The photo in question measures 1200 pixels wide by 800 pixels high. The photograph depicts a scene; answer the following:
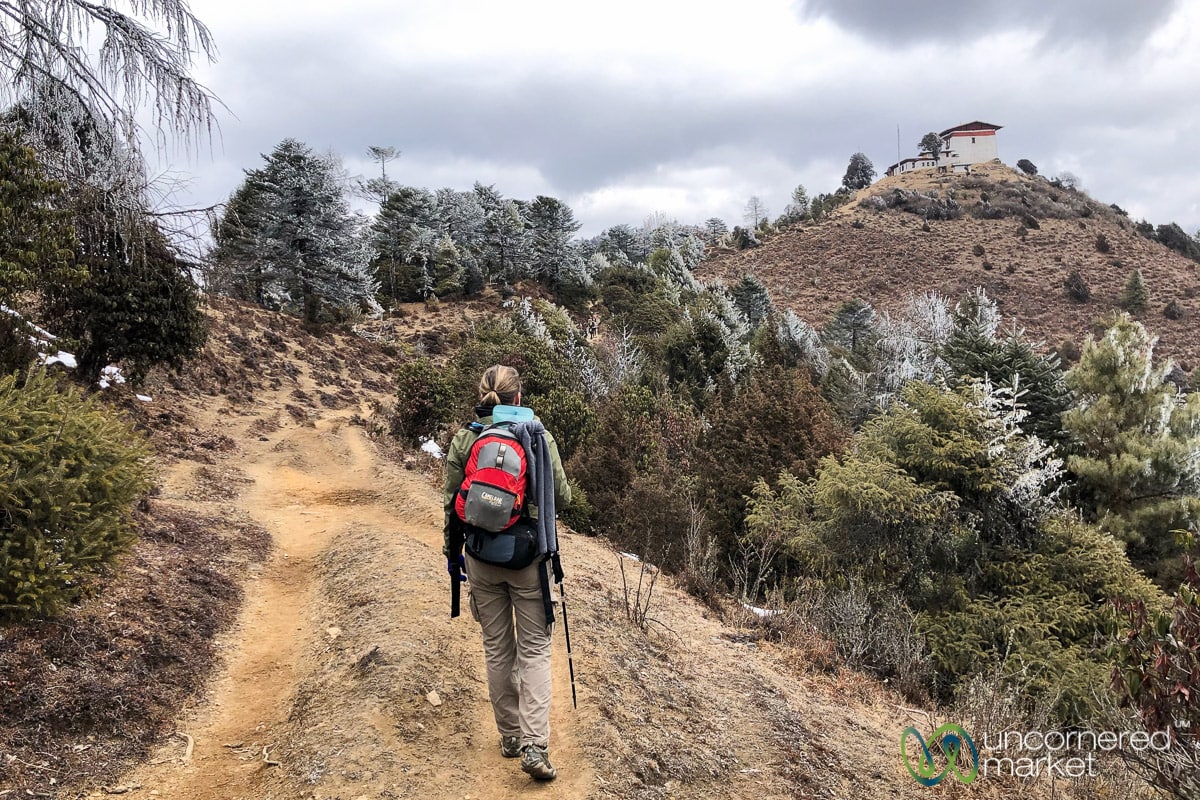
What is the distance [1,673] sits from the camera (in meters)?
3.40

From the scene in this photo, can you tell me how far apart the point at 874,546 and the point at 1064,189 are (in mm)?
77268

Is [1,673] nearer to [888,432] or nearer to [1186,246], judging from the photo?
[888,432]

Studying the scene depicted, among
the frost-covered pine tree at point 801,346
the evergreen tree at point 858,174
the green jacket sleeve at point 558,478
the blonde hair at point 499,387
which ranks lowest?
the green jacket sleeve at point 558,478

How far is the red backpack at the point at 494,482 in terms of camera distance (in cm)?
309

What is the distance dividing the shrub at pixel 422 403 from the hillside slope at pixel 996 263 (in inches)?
1454

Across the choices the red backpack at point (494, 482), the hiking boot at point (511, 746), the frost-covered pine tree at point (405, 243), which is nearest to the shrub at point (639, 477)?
the hiking boot at point (511, 746)

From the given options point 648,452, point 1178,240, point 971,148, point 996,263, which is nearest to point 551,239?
point 648,452

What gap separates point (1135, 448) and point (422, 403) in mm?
13835

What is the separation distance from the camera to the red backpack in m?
3.09

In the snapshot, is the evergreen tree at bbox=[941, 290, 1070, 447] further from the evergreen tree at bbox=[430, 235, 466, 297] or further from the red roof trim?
the red roof trim

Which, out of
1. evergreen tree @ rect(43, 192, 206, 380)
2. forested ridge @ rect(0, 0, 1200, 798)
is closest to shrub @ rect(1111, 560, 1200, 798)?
forested ridge @ rect(0, 0, 1200, 798)

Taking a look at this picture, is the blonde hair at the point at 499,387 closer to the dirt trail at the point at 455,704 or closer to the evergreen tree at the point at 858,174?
the dirt trail at the point at 455,704

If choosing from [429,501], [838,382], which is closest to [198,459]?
[429,501]

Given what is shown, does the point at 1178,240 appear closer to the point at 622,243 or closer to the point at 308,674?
the point at 622,243
